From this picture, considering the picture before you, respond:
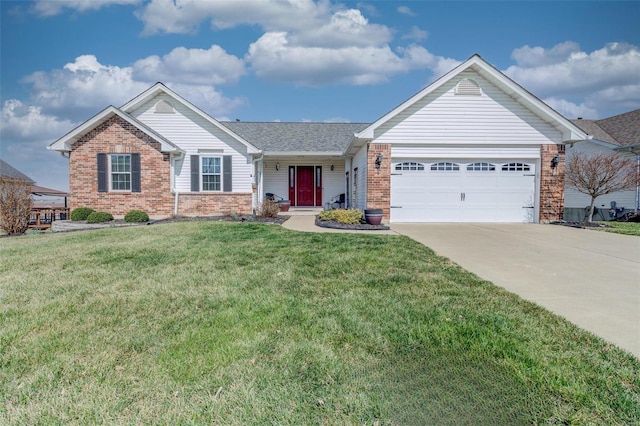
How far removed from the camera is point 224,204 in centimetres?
1521

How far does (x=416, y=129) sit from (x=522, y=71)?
363 inches

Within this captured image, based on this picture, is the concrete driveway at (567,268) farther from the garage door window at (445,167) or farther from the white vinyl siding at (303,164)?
the white vinyl siding at (303,164)

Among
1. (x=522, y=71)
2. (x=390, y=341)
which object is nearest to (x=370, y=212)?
(x=390, y=341)

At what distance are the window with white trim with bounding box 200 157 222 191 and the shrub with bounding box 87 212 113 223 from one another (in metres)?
3.79

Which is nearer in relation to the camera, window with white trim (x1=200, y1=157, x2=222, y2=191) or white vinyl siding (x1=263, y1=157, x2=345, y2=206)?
window with white trim (x1=200, y1=157, x2=222, y2=191)

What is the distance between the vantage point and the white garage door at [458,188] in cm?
1301

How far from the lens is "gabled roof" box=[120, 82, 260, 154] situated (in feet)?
48.3

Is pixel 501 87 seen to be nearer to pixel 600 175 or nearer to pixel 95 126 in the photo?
pixel 600 175

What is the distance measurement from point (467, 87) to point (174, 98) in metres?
11.9

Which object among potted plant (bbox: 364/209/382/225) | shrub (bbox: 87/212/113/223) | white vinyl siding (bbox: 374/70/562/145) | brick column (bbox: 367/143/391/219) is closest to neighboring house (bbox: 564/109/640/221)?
white vinyl siding (bbox: 374/70/562/145)

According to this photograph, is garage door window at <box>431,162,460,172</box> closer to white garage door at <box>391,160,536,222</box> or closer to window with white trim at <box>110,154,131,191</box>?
white garage door at <box>391,160,536,222</box>

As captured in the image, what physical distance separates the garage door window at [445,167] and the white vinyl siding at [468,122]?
804 mm

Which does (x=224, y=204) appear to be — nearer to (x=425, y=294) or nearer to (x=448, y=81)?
(x=448, y=81)

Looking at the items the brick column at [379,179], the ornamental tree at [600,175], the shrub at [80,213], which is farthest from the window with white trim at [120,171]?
the ornamental tree at [600,175]
